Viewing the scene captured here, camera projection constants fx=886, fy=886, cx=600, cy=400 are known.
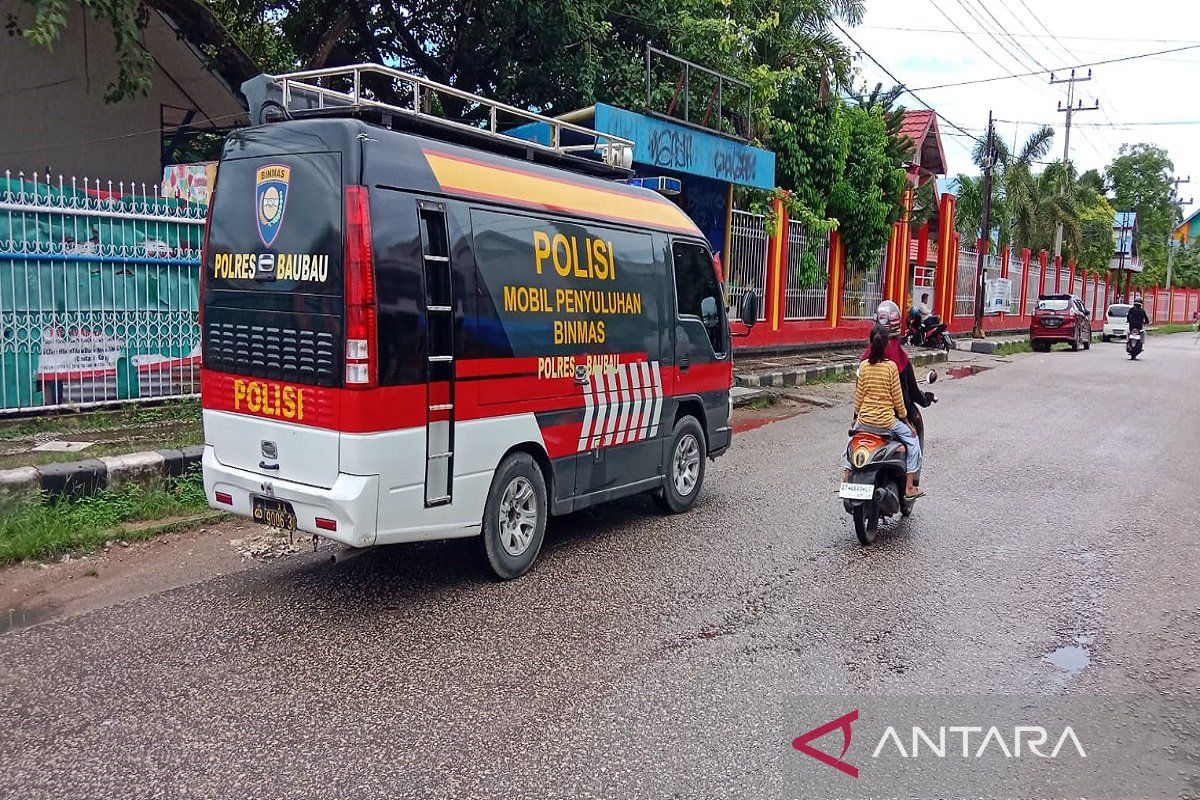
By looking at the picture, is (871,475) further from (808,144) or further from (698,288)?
(808,144)

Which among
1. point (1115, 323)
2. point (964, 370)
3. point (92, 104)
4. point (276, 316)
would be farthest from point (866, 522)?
point (1115, 323)

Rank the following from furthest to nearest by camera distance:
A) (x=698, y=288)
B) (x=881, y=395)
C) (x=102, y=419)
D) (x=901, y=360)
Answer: (x=102, y=419), (x=698, y=288), (x=901, y=360), (x=881, y=395)

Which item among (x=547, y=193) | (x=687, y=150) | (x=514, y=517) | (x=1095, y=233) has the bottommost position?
(x=514, y=517)

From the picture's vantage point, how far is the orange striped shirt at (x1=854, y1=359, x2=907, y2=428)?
6.42m

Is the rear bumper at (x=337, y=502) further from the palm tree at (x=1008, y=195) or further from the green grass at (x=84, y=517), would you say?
the palm tree at (x=1008, y=195)

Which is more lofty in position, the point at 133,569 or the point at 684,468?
the point at 684,468

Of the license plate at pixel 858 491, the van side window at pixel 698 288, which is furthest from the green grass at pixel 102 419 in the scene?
the license plate at pixel 858 491

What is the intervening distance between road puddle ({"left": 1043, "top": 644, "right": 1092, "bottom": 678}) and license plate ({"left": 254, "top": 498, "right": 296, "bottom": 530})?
397 centimetres

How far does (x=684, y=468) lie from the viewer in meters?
7.28

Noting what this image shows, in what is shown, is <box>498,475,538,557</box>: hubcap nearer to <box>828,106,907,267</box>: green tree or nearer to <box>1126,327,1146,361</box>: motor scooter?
<box>828,106,907,267</box>: green tree

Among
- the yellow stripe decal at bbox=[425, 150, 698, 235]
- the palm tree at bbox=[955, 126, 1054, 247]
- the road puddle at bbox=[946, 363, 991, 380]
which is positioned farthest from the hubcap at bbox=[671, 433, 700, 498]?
the palm tree at bbox=[955, 126, 1054, 247]

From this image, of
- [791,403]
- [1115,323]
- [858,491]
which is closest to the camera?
[858,491]

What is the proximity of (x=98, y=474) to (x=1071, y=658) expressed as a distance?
634 centimetres

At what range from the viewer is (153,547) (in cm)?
598
